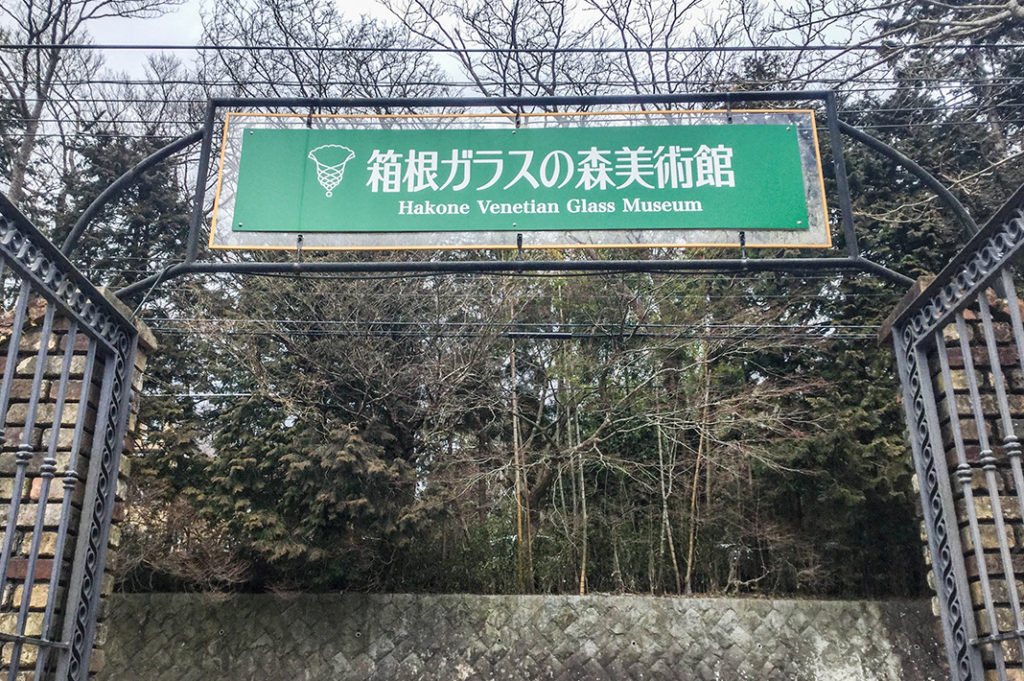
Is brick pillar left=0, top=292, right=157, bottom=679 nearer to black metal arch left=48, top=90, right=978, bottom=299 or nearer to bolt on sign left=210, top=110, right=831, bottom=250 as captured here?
black metal arch left=48, top=90, right=978, bottom=299

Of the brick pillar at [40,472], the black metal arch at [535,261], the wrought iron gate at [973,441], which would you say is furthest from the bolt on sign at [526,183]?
the brick pillar at [40,472]

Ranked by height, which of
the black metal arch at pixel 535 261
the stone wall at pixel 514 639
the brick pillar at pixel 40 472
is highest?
the black metal arch at pixel 535 261

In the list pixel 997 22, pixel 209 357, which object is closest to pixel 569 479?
pixel 209 357

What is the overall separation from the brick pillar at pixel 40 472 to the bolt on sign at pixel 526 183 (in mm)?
843

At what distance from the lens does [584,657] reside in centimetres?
829

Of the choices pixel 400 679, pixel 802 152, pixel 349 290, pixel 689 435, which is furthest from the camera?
pixel 689 435

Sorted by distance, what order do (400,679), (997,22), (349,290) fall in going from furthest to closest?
1. (349,290)
2. (400,679)
3. (997,22)

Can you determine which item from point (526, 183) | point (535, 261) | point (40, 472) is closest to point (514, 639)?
point (535, 261)

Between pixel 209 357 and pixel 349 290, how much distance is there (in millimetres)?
1893

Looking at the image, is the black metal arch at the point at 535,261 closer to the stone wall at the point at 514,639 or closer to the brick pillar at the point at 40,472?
the brick pillar at the point at 40,472

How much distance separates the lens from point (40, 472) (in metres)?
3.20

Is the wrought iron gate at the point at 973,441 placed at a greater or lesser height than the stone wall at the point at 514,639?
greater

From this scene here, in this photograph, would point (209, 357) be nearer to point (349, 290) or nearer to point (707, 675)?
point (349, 290)

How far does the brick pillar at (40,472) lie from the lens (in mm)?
3096
